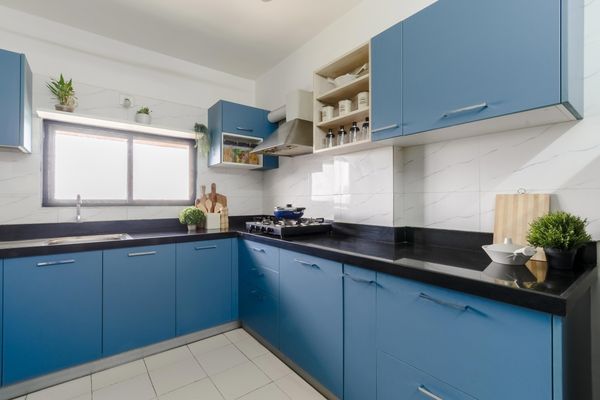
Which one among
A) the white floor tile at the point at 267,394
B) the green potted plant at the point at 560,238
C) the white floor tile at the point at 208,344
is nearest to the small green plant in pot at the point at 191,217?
the white floor tile at the point at 208,344

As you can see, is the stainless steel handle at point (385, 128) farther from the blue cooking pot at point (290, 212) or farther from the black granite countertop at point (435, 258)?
the blue cooking pot at point (290, 212)

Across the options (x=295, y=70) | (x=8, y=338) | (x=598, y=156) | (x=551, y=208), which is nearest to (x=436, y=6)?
(x=598, y=156)

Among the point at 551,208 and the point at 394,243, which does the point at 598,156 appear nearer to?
the point at 551,208

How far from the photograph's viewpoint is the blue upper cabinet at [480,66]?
1049mm

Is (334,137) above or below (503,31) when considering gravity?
below

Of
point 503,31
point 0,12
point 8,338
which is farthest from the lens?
point 0,12

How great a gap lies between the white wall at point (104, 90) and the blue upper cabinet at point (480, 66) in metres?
2.01

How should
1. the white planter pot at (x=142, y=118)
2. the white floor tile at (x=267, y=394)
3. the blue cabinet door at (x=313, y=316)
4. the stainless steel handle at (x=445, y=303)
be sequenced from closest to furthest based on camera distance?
the stainless steel handle at (x=445, y=303) → the blue cabinet door at (x=313, y=316) → the white floor tile at (x=267, y=394) → the white planter pot at (x=142, y=118)

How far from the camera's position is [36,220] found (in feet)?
7.06

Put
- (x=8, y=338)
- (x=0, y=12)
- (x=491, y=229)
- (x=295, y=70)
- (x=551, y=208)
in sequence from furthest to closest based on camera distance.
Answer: (x=295, y=70) → (x=0, y=12) → (x=8, y=338) → (x=491, y=229) → (x=551, y=208)

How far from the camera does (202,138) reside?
2.87m

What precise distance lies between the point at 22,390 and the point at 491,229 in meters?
2.87

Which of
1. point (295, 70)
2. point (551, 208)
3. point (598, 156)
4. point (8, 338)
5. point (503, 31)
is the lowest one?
point (8, 338)

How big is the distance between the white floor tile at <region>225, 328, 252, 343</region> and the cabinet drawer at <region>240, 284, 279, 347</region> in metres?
0.09
